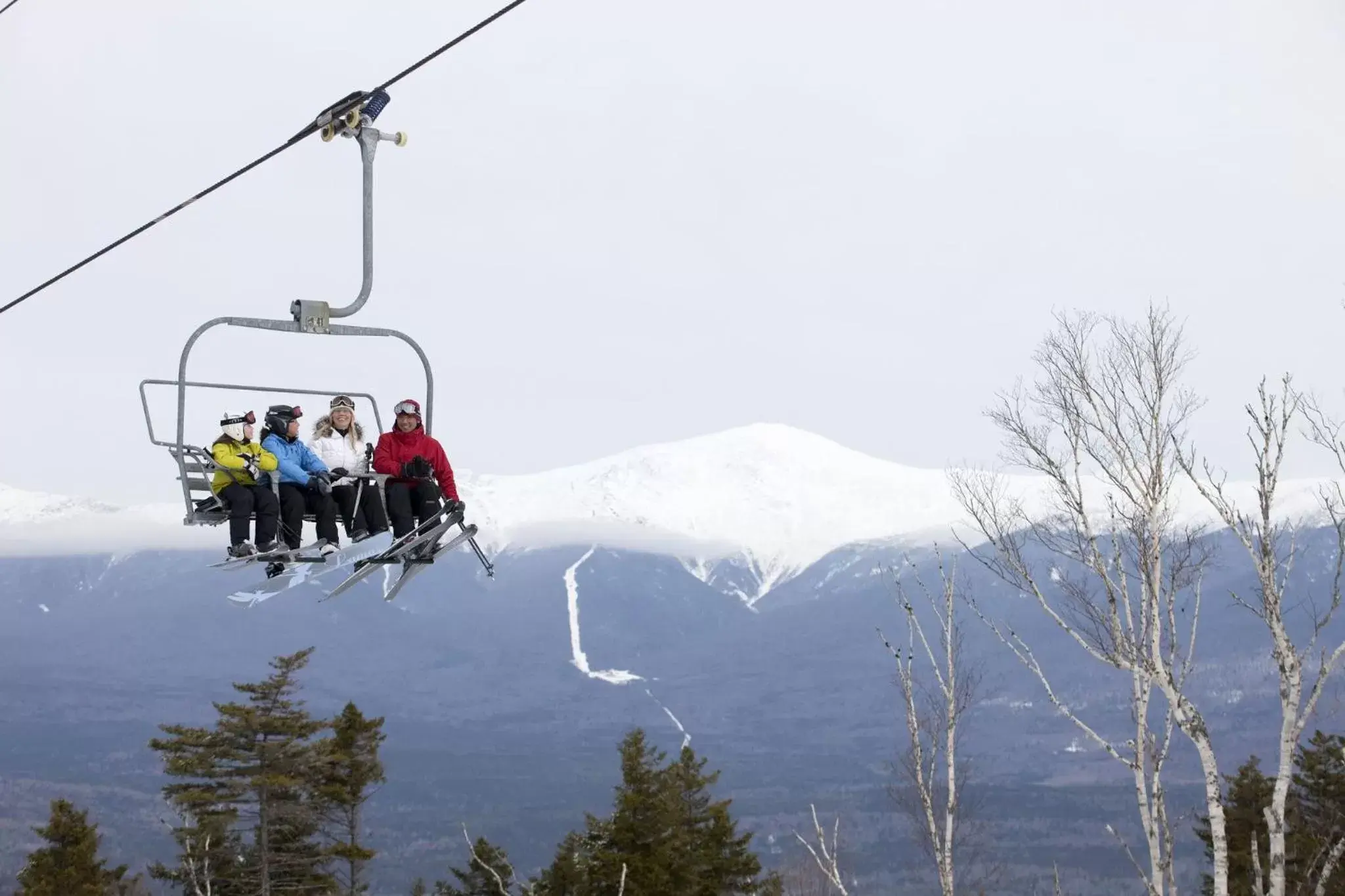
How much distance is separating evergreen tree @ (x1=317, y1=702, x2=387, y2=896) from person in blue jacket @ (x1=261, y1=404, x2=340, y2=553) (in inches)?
1028

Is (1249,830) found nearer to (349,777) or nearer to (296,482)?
(349,777)

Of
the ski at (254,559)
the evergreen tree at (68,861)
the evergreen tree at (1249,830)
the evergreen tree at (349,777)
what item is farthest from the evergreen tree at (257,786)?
the ski at (254,559)

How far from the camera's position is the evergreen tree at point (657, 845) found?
32.8 m

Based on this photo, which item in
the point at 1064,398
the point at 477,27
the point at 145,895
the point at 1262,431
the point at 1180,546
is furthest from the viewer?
the point at 145,895

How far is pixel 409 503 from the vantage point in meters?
11.4

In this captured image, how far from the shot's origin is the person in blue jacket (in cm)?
1106

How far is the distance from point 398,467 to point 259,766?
26.9 m

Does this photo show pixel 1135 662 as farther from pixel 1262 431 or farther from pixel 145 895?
pixel 145 895

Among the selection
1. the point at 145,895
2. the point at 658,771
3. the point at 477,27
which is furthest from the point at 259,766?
the point at 477,27

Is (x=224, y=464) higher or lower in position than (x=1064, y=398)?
lower

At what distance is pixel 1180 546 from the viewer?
73.9 ft

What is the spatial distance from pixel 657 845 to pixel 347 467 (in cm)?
2369

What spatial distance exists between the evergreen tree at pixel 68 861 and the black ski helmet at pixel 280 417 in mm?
29091

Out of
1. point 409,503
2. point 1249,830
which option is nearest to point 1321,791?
point 1249,830
